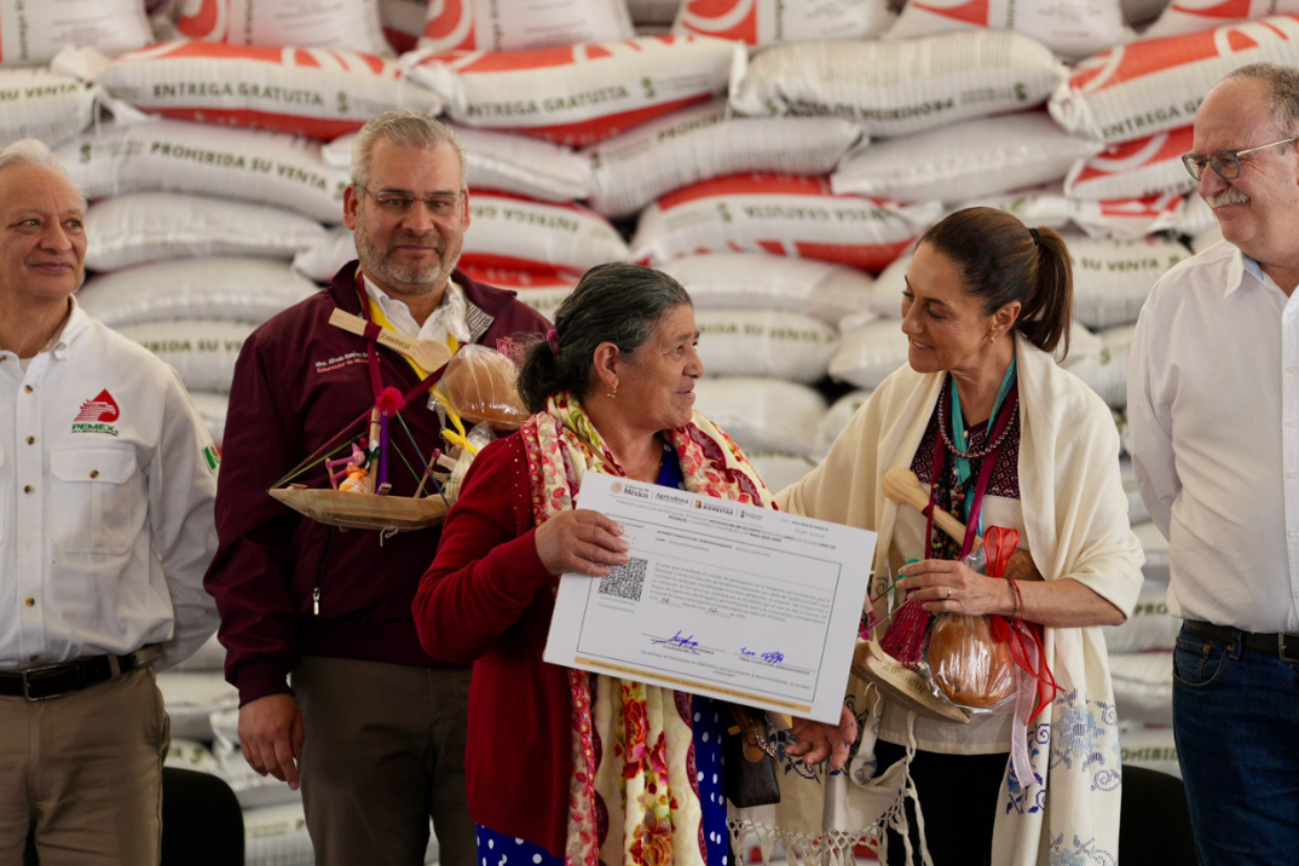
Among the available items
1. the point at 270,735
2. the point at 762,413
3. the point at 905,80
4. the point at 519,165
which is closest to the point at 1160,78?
the point at 905,80

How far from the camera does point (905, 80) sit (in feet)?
9.62

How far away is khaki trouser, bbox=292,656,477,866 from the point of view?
1.91m

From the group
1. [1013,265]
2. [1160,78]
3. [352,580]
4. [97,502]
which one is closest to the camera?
[1013,265]

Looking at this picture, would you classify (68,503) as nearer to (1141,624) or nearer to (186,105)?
(186,105)

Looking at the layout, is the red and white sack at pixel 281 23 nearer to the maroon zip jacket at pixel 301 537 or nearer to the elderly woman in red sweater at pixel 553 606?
the maroon zip jacket at pixel 301 537

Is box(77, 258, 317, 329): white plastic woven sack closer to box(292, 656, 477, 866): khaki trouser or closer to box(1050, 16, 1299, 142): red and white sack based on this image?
box(292, 656, 477, 866): khaki trouser

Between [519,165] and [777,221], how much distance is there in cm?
63

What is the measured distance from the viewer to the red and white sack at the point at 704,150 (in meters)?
3.03

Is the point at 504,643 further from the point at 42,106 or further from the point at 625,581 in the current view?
the point at 42,106

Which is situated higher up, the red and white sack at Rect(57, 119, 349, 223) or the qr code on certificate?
the red and white sack at Rect(57, 119, 349, 223)

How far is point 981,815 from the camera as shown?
179 cm

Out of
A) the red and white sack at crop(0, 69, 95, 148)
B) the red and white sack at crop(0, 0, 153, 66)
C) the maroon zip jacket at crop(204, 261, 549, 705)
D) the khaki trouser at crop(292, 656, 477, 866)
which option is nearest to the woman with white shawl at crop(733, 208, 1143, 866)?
the khaki trouser at crop(292, 656, 477, 866)

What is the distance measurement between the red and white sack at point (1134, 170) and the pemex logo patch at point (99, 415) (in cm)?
214

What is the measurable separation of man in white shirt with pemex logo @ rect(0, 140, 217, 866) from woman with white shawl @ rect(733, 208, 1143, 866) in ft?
3.32
